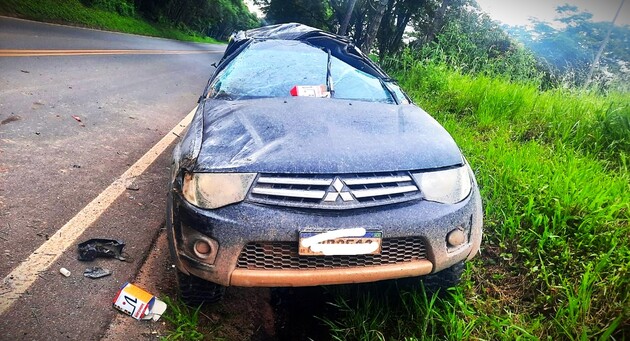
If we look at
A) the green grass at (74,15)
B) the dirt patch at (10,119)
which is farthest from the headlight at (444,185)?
the green grass at (74,15)

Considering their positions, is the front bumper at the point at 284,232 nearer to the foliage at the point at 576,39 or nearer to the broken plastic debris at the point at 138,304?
the broken plastic debris at the point at 138,304

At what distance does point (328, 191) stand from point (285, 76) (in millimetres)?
1553

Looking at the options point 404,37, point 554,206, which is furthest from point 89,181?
point 404,37

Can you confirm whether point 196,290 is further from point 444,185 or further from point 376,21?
point 376,21

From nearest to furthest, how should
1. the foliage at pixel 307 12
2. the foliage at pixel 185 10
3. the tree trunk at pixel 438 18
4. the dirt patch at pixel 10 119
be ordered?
the dirt patch at pixel 10 119 → the tree trunk at pixel 438 18 → the foliage at pixel 307 12 → the foliage at pixel 185 10

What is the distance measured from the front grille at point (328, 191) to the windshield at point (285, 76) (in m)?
1.19

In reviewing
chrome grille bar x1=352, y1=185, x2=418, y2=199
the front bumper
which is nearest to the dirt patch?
the front bumper

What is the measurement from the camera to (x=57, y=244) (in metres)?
2.52

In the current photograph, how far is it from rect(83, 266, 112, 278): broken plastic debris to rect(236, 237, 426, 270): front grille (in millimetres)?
1062

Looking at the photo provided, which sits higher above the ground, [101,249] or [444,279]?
[444,279]

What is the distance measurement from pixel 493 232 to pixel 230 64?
255 centimetres

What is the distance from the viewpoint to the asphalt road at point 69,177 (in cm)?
206

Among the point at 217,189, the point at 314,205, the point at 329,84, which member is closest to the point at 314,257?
the point at 314,205

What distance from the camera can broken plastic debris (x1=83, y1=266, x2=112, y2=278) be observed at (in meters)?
2.33
